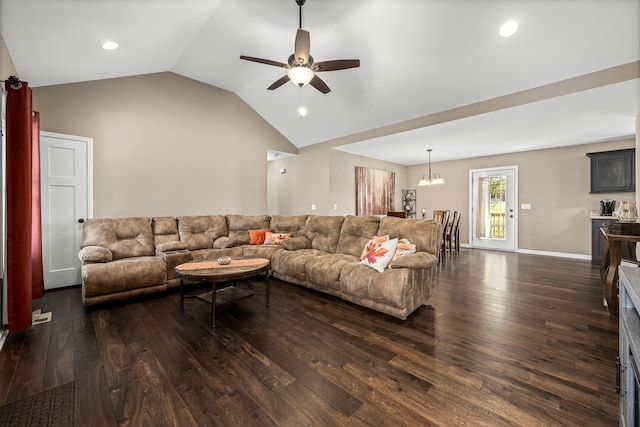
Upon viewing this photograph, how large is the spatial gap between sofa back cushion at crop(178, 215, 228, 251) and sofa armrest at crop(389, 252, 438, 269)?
308 centimetres

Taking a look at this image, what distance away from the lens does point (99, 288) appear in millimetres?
2979

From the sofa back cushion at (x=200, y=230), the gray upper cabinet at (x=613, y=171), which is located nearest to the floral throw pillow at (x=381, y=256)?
the sofa back cushion at (x=200, y=230)

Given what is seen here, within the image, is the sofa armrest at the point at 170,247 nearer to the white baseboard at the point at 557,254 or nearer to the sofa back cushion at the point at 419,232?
the sofa back cushion at the point at 419,232

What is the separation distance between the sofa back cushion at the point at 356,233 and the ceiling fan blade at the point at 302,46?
210 cm

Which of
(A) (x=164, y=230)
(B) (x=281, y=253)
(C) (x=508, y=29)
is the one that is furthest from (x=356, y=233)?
(A) (x=164, y=230)

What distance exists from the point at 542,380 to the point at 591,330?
1161 millimetres

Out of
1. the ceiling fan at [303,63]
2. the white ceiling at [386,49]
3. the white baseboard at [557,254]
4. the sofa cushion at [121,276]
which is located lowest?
the white baseboard at [557,254]

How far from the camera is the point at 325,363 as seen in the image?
6.29ft

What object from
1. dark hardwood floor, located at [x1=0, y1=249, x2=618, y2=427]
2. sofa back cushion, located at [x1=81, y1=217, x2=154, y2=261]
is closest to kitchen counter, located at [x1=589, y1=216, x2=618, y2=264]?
dark hardwood floor, located at [x1=0, y1=249, x2=618, y2=427]

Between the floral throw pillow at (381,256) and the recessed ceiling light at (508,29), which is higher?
the recessed ceiling light at (508,29)

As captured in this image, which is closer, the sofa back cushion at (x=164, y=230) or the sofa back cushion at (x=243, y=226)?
the sofa back cushion at (x=164, y=230)

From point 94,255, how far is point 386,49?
14.4 feet

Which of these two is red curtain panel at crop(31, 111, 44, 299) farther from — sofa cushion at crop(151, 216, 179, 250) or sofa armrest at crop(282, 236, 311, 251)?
sofa armrest at crop(282, 236, 311, 251)

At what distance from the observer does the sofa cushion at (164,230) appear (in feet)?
13.7
